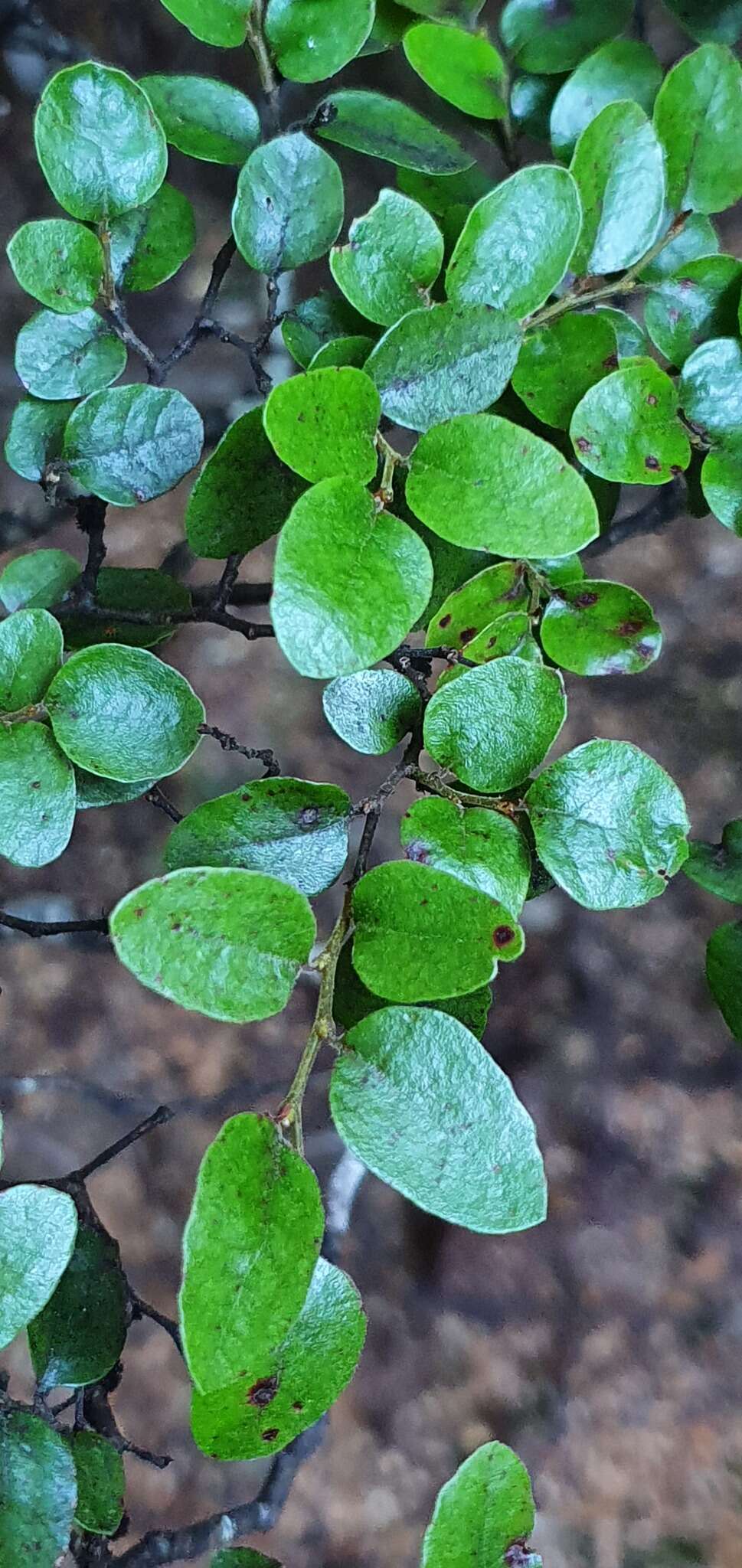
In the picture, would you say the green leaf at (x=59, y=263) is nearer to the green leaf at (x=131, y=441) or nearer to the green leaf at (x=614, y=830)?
the green leaf at (x=131, y=441)

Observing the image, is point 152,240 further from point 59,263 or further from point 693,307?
point 693,307

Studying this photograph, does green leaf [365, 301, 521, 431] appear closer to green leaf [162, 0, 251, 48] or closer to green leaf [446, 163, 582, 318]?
green leaf [446, 163, 582, 318]

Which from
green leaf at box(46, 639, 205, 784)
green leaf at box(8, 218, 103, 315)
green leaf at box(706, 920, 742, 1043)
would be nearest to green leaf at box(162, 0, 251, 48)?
green leaf at box(8, 218, 103, 315)

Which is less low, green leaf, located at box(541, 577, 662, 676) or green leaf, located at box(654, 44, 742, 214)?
green leaf, located at box(654, 44, 742, 214)

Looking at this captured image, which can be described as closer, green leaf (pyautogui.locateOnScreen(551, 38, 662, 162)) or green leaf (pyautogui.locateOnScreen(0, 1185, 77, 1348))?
green leaf (pyautogui.locateOnScreen(0, 1185, 77, 1348))

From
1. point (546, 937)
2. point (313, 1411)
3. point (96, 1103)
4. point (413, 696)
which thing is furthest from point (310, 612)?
point (96, 1103)

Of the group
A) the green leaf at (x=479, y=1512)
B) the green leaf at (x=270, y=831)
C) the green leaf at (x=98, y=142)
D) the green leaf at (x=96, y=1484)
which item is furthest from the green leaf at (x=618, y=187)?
the green leaf at (x=96, y=1484)

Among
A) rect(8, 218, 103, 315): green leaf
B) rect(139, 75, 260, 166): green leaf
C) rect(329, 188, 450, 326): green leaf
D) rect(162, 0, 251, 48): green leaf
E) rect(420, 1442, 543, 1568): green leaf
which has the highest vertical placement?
rect(162, 0, 251, 48): green leaf

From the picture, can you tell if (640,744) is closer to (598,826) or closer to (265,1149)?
(598,826)
